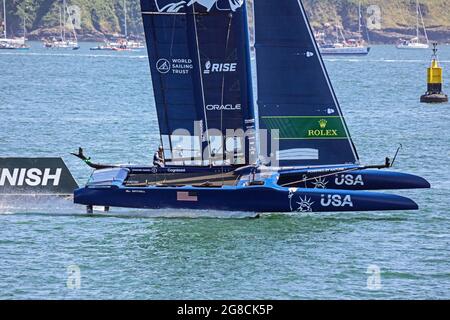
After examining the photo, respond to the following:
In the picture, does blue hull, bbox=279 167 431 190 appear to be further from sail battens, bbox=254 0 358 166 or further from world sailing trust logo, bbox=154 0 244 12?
world sailing trust logo, bbox=154 0 244 12

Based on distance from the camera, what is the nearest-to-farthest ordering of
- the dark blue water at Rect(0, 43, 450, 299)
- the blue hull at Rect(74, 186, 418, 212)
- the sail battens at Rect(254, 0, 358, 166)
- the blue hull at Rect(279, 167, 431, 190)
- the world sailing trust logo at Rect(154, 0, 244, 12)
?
the dark blue water at Rect(0, 43, 450, 299) < the blue hull at Rect(74, 186, 418, 212) < the world sailing trust logo at Rect(154, 0, 244, 12) < the sail battens at Rect(254, 0, 358, 166) < the blue hull at Rect(279, 167, 431, 190)

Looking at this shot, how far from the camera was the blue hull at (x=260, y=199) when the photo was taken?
29.6 metres

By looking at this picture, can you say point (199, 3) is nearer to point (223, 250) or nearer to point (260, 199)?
point (260, 199)

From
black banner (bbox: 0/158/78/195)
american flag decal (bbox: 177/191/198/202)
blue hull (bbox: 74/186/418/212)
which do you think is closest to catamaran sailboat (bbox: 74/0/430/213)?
black banner (bbox: 0/158/78/195)

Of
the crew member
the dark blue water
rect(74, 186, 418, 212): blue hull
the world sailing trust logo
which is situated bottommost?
the dark blue water

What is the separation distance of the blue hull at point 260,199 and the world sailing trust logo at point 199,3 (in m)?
5.19

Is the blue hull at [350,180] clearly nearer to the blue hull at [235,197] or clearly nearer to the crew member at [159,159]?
the blue hull at [235,197]

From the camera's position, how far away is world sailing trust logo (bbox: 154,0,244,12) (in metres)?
31.6

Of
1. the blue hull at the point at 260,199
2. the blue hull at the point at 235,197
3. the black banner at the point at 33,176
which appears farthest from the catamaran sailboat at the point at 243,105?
the blue hull at the point at 260,199

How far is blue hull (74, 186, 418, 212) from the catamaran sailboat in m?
1.18

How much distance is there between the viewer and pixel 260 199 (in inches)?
1169

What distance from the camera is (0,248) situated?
28.0 meters

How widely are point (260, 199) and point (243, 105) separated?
3.72m

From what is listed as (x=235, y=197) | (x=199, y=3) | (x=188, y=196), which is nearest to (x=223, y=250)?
(x=235, y=197)
